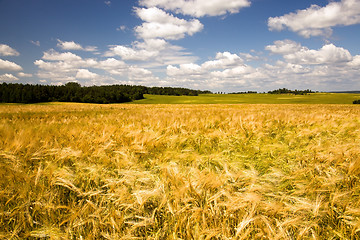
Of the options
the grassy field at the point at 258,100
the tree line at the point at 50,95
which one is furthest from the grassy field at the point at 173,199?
the tree line at the point at 50,95

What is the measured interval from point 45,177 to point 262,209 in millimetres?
1938

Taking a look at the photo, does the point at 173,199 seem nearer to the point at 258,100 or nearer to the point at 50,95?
the point at 258,100

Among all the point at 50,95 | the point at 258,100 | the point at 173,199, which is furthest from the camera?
the point at 50,95

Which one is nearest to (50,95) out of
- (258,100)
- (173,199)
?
(258,100)

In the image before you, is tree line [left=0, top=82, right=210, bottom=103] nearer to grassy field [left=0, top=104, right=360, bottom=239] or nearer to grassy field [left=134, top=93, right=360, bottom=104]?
grassy field [left=134, top=93, right=360, bottom=104]

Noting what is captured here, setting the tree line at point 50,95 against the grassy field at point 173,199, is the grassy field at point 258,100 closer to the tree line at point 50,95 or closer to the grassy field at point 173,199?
the tree line at point 50,95

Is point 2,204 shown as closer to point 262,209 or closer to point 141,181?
point 141,181

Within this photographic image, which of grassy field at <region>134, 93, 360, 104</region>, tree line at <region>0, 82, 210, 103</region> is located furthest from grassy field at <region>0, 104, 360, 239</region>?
tree line at <region>0, 82, 210, 103</region>

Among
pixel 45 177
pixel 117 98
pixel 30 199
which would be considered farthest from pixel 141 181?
pixel 117 98

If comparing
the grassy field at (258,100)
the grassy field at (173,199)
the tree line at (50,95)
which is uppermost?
the tree line at (50,95)

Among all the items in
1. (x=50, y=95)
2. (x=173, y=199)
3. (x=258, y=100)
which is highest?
(x=50, y=95)

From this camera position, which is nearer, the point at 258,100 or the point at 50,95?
the point at 258,100

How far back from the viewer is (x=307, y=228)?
43.8 inches

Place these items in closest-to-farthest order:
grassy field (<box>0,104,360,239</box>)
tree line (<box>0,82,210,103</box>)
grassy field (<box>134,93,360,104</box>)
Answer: grassy field (<box>0,104,360,239</box>) < grassy field (<box>134,93,360,104</box>) < tree line (<box>0,82,210,103</box>)
